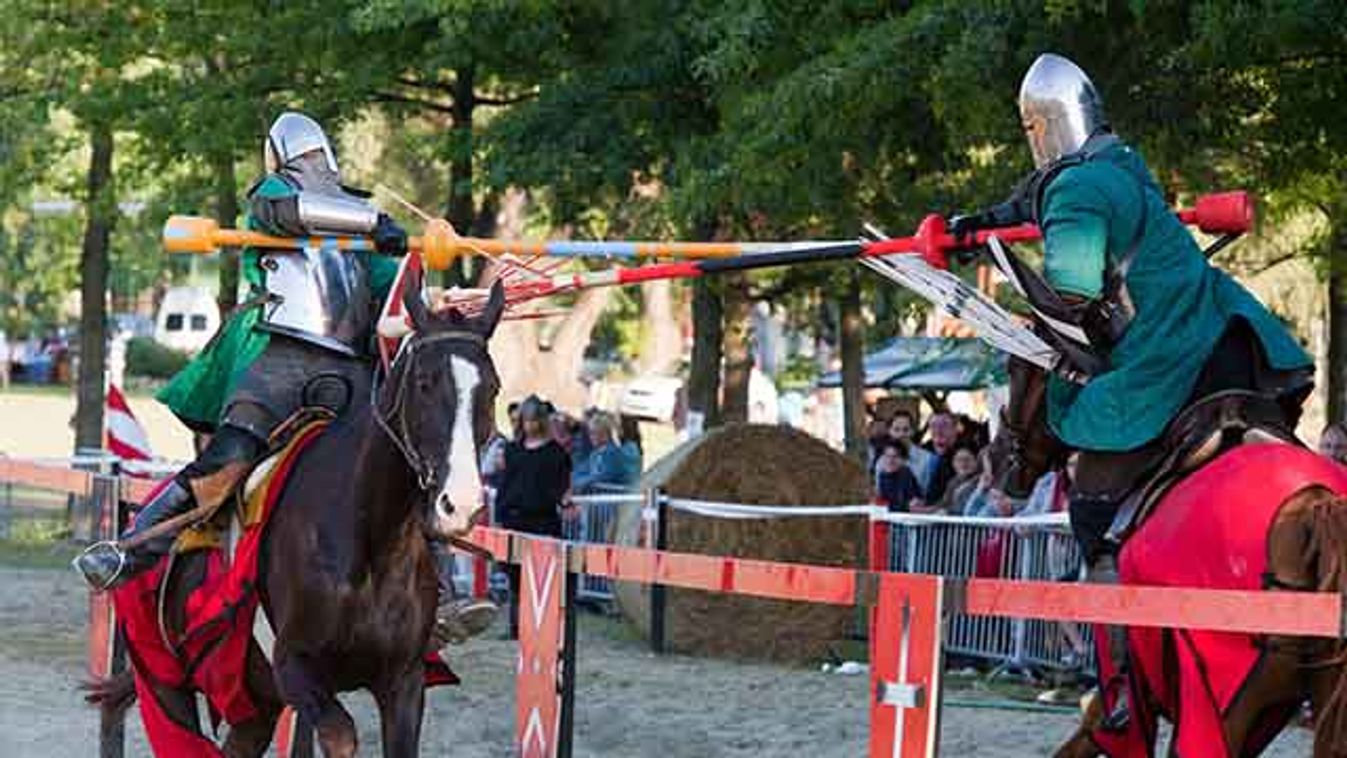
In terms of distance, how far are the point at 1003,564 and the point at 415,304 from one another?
300 inches

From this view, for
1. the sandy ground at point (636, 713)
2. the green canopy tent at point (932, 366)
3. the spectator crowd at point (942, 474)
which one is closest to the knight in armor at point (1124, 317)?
the sandy ground at point (636, 713)

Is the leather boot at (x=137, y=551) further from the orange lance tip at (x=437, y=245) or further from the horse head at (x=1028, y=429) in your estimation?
the horse head at (x=1028, y=429)

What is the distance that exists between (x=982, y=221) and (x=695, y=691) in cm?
675

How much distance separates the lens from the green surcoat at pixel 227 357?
9086 mm

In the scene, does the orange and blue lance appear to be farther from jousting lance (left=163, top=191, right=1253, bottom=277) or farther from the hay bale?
the hay bale

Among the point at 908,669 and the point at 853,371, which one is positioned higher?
the point at 853,371

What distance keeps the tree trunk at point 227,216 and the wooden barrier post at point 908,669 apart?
54.0 feet

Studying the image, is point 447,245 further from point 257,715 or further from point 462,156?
point 462,156

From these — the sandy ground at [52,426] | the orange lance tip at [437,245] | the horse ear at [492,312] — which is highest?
the orange lance tip at [437,245]

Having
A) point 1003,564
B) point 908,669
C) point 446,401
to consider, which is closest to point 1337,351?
point 1003,564

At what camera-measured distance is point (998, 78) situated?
43.5ft

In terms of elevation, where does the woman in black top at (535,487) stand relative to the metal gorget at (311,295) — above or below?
below

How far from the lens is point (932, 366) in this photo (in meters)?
24.3

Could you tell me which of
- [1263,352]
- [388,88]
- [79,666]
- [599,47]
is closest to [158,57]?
[388,88]
